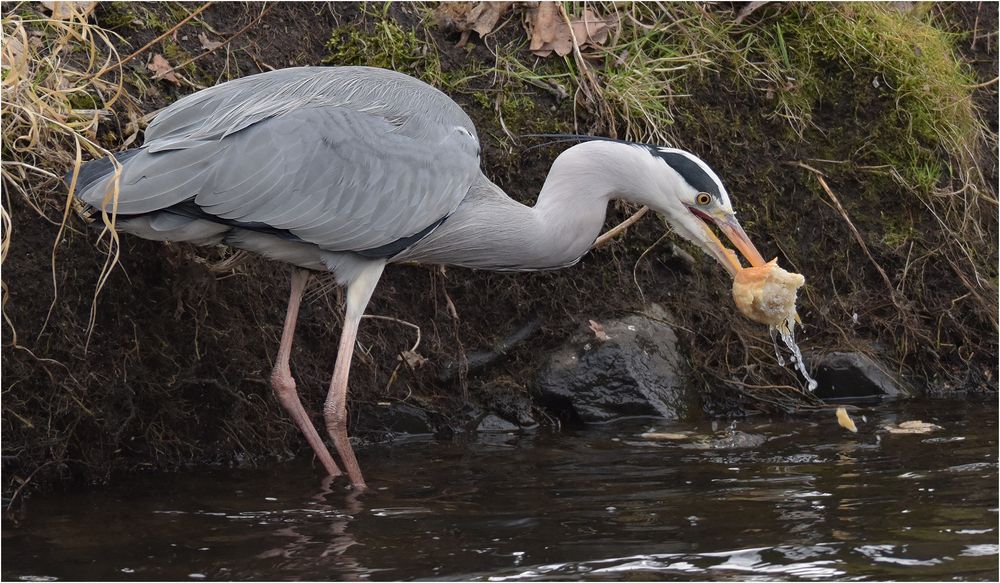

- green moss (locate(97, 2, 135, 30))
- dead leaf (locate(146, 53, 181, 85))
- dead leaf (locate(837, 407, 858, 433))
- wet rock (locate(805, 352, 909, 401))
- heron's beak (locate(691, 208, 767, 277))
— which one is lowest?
dead leaf (locate(837, 407, 858, 433))

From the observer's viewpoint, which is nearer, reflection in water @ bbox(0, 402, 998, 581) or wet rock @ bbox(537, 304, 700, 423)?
reflection in water @ bbox(0, 402, 998, 581)

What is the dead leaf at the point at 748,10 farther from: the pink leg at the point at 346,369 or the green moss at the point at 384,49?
the pink leg at the point at 346,369

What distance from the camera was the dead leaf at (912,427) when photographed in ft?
18.3

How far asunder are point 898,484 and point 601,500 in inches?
41.7

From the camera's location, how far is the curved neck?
5.12 m

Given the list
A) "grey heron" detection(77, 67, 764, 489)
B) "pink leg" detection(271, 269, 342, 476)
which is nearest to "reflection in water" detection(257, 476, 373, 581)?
"grey heron" detection(77, 67, 764, 489)

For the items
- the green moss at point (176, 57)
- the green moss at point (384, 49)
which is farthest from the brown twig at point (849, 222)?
the green moss at point (176, 57)

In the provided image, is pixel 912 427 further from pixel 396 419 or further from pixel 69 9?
pixel 69 9

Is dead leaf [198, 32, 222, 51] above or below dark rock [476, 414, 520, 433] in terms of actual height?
above

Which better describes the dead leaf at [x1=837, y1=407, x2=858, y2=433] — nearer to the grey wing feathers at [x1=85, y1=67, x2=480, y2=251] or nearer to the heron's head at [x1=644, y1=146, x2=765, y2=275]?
the heron's head at [x1=644, y1=146, x2=765, y2=275]

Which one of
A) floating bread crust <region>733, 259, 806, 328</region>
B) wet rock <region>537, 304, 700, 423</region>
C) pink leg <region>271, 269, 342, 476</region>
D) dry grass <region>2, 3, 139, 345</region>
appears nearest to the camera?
dry grass <region>2, 3, 139, 345</region>

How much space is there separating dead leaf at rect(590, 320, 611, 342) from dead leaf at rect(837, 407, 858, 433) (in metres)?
1.11

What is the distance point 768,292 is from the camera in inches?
191

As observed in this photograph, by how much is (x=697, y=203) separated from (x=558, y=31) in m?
1.86
